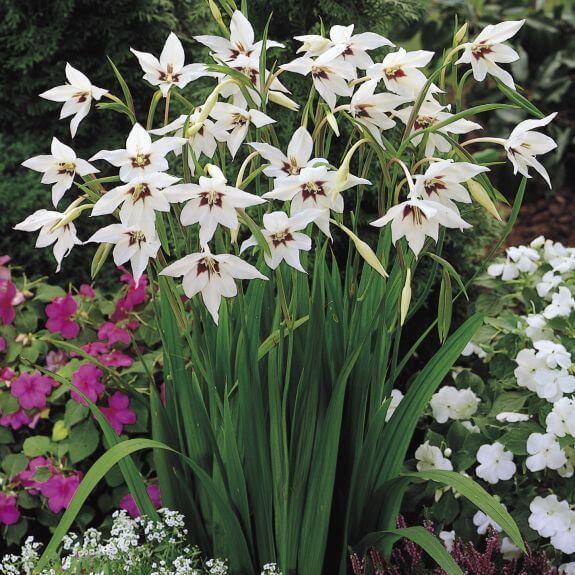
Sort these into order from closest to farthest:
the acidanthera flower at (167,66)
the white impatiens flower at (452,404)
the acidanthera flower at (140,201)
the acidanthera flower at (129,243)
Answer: the acidanthera flower at (140,201) → the acidanthera flower at (129,243) → the acidanthera flower at (167,66) → the white impatiens flower at (452,404)

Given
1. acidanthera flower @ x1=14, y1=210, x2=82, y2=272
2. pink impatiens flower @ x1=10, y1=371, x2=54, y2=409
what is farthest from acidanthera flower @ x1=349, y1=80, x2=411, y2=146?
pink impatiens flower @ x1=10, y1=371, x2=54, y2=409

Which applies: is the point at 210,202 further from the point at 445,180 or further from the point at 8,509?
the point at 8,509

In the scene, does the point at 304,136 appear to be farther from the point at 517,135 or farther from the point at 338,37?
the point at 517,135

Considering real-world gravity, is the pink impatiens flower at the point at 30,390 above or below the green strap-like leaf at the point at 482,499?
below

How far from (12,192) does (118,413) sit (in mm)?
1423

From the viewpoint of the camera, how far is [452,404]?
2.51 m

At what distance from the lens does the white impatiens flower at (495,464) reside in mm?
2299

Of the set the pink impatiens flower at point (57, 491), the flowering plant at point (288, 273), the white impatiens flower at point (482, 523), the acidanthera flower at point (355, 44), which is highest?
the acidanthera flower at point (355, 44)

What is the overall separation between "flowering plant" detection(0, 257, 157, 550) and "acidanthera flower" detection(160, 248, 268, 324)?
0.85 meters

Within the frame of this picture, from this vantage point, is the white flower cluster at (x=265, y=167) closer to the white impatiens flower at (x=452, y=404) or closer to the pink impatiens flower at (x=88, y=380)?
the pink impatiens flower at (x=88, y=380)

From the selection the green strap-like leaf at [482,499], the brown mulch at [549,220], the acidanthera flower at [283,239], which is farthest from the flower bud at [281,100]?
the brown mulch at [549,220]

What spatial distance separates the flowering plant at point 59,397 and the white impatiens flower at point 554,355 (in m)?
1.06

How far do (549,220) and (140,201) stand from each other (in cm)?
406

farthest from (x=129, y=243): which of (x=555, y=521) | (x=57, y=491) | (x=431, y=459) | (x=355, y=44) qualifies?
(x=555, y=521)
